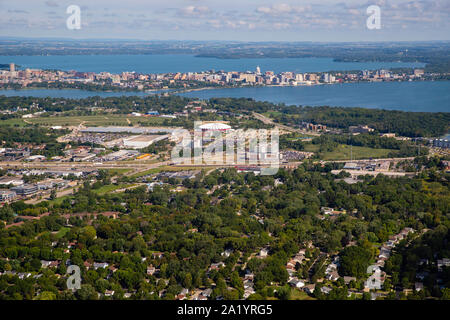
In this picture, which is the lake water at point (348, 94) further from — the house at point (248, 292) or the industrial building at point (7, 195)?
the house at point (248, 292)

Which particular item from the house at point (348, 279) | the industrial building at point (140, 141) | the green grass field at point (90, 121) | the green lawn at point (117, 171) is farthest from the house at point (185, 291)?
the green grass field at point (90, 121)

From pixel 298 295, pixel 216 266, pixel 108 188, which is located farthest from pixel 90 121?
pixel 298 295

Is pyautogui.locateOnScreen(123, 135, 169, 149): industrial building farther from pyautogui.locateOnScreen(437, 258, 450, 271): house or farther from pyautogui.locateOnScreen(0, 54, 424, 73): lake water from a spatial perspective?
pyautogui.locateOnScreen(0, 54, 424, 73): lake water

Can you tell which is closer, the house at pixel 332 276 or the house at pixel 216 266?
the house at pixel 332 276

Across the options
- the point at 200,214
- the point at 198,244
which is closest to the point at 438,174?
the point at 200,214

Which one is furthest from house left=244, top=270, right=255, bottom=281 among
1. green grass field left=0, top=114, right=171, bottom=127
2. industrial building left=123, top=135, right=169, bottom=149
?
green grass field left=0, top=114, right=171, bottom=127

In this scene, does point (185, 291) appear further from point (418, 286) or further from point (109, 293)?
point (418, 286)

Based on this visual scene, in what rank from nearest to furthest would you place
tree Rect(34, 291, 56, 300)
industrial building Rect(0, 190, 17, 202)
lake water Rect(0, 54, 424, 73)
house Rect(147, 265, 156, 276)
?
1. tree Rect(34, 291, 56, 300)
2. house Rect(147, 265, 156, 276)
3. industrial building Rect(0, 190, 17, 202)
4. lake water Rect(0, 54, 424, 73)
